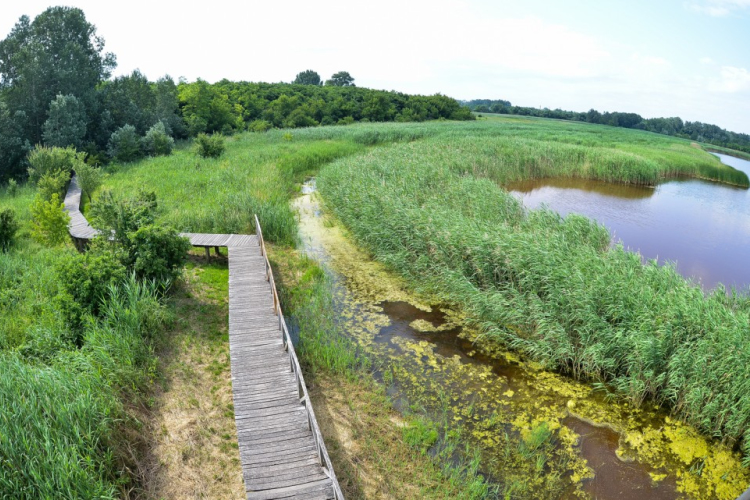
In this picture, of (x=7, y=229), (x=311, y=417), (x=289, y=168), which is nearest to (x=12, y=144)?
(x=7, y=229)

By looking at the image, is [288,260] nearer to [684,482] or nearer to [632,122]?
[684,482]

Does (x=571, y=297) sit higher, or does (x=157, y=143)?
(x=157, y=143)

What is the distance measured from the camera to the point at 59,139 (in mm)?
31109

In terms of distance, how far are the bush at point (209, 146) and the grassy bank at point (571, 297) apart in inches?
685

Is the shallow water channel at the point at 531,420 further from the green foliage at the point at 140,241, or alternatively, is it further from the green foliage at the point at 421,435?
the green foliage at the point at 140,241

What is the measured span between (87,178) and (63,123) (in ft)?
Answer: 38.1

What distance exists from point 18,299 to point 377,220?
1231cm

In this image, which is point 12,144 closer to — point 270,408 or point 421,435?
point 270,408

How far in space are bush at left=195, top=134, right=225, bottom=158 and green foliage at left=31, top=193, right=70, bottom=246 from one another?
1570cm

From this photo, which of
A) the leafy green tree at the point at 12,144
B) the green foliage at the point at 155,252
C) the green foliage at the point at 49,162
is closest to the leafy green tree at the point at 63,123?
the leafy green tree at the point at 12,144

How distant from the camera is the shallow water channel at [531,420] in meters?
7.96

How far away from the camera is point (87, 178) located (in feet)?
78.4

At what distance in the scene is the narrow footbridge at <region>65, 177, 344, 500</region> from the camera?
7.02 metres

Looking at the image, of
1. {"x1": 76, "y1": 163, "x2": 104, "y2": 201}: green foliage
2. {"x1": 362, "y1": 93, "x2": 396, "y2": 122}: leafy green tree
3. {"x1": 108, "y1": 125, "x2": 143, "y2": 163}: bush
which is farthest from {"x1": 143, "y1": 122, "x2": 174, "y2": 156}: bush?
{"x1": 362, "y1": 93, "x2": 396, "y2": 122}: leafy green tree
